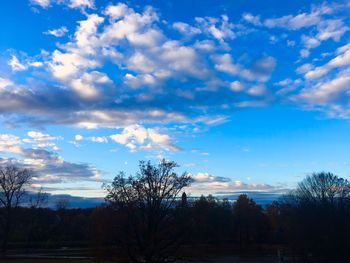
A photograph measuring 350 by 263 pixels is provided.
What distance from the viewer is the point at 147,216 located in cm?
3306

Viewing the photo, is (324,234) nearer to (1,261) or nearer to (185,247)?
(185,247)

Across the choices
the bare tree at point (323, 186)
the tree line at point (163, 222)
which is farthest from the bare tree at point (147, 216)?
the bare tree at point (323, 186)

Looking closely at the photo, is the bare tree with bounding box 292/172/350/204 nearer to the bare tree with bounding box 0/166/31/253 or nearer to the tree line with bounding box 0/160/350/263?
the tree line with bounding box 0/160/350/263

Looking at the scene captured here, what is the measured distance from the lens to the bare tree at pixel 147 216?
32.5 metres

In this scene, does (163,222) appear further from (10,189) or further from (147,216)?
(10,189)

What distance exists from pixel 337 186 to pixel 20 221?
2264 inches

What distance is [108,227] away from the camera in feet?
106

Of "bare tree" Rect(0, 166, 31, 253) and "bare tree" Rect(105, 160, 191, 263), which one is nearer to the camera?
"bare tree" Rect(105, 160, 191, 263)

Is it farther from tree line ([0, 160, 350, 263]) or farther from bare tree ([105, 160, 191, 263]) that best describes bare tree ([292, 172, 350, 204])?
bare tree ([105, 160, 191, 263])

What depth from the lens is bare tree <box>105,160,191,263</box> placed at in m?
32.5

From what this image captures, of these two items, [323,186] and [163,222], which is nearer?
[163,222]

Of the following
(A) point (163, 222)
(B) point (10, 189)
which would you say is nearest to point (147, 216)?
(A) point (163, 222)

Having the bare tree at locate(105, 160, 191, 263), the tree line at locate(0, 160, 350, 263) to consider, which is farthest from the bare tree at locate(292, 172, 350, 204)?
the bare tree at locate(105, 160, 191, 263)

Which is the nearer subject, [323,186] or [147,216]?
[147,216]
